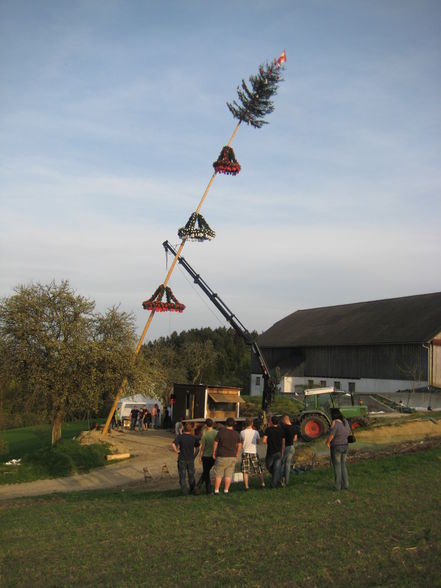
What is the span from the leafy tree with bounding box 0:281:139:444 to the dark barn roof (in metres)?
23.5

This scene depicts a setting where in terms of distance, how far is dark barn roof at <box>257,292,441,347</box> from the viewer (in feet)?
127

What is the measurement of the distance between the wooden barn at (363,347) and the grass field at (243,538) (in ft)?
88.6

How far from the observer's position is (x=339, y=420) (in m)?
11.0

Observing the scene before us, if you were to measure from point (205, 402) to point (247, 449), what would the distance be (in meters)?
14.8

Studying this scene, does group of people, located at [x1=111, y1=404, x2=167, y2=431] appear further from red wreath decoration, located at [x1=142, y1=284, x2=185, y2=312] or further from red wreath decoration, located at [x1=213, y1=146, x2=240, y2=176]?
red wreath decoration, located at [x1=213, y1=146, x2=240, y2=176]

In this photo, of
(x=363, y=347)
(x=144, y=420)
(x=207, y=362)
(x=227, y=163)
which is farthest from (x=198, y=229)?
(x=207, y=362)

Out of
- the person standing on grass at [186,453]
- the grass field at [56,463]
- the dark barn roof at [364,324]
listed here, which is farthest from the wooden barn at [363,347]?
the person standing on grass at [186,453]

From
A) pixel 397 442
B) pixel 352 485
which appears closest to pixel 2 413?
pixel 397 442

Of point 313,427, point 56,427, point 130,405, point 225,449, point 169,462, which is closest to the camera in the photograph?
point 225,449

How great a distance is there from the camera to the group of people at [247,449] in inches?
433

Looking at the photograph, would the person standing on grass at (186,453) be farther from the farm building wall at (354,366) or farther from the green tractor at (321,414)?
the farm building wall at (354,366)

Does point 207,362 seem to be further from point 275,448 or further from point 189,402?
point 275,448

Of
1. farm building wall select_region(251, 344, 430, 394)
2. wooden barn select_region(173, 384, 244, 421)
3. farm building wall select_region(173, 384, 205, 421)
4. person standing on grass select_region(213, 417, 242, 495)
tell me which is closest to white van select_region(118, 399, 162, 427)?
farm building wall select_region(173, 384, 205, 421)

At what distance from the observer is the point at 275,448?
1160cm
